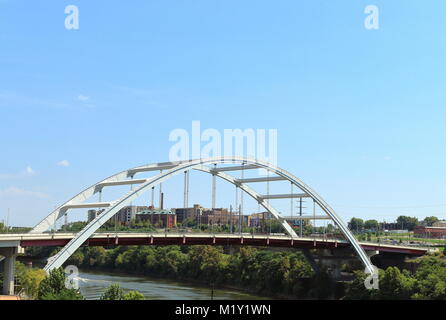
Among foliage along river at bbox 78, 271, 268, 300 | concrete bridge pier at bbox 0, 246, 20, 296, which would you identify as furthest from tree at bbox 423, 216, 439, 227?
concrete bridge pier at bbox 0, 246, 20, 296

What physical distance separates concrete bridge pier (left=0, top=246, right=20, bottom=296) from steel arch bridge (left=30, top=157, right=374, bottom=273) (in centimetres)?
184

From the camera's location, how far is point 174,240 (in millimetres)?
34500

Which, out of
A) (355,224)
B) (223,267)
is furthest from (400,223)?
(223,267)

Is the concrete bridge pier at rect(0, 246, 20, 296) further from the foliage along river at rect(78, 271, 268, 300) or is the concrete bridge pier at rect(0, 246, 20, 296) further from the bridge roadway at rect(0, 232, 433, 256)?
the foliage along river at rect(78, 271, 268, 300)

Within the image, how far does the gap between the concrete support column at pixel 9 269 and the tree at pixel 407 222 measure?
100 meters

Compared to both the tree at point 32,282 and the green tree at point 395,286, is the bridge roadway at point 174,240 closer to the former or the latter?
the tree at point 32,282

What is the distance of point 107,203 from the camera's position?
32.3 meters

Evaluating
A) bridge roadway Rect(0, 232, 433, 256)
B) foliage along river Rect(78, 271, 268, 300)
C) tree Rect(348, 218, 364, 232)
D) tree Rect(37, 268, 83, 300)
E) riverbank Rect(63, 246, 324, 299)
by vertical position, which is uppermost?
tree Rect(348, 218, 364, 232)

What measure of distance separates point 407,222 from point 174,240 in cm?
A: 9243

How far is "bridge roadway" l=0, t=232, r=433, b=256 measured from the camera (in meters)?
28.0

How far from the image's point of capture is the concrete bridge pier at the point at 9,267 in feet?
91.1

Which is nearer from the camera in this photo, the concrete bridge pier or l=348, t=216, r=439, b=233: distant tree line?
the concrete bridge pier
